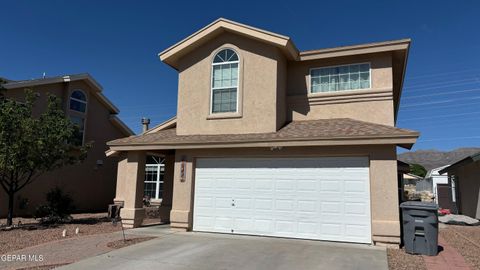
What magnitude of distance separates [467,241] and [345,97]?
5752 millimetres

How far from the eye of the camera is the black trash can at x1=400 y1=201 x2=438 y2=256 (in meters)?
9.39

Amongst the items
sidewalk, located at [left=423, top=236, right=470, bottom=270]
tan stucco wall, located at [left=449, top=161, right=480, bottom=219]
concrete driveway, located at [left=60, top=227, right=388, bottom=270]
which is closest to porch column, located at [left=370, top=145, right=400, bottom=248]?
concrete driveway, located at [left=60, top=227, right=388, bottom=270]

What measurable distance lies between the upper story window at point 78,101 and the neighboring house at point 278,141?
24.1 feet

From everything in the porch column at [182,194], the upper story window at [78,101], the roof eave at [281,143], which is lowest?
the porch column at [182,194]

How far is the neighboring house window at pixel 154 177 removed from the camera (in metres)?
24.6

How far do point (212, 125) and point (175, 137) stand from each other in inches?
56.3

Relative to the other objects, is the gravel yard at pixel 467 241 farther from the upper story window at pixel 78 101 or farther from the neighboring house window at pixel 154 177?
the upper story window at pixel 78 101

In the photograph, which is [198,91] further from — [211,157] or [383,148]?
[383,148]

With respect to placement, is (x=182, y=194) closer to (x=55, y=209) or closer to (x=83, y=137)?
(x=55, y=209)

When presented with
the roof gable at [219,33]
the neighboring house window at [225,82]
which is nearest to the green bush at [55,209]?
the roof gable at [219,33]

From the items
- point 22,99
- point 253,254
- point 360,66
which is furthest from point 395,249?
point 22,99

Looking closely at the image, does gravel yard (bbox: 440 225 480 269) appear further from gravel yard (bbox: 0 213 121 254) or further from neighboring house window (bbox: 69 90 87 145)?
neighboring house window (bbox: 69 90 87 145)

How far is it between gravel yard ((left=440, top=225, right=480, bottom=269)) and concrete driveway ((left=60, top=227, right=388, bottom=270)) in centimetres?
193

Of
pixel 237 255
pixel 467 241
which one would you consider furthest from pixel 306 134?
pixel 467 241
